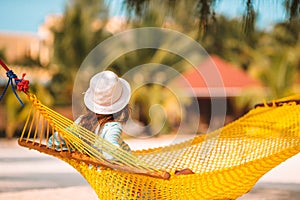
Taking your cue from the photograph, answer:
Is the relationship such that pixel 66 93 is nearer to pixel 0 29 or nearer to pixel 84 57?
pixel 84 57

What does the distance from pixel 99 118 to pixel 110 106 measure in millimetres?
82

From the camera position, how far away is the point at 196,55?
1487cm

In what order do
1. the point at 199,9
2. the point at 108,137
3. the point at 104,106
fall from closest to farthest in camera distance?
the point at 108,137 < the point at 104,106 < the point at 199,9

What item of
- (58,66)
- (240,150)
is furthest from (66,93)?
(240,150)

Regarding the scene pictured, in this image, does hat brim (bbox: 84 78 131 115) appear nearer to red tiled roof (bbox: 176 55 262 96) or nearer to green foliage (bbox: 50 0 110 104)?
green foliage (bbox: 50 0 110 104)

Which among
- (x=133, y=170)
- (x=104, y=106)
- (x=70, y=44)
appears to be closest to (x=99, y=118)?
(x=104, y=106)

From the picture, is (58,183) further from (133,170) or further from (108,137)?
(133,170)

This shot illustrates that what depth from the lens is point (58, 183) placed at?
5422mm

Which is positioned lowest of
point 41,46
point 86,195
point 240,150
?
point 86,195

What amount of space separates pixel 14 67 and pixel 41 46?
150cm

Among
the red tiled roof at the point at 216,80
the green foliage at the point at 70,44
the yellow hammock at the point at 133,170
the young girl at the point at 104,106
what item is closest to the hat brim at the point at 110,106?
the young girl at the point at 104,106

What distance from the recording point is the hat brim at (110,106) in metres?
3.05

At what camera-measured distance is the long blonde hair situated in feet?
10.1

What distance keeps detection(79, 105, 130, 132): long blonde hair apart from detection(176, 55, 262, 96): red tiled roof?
12734mm
